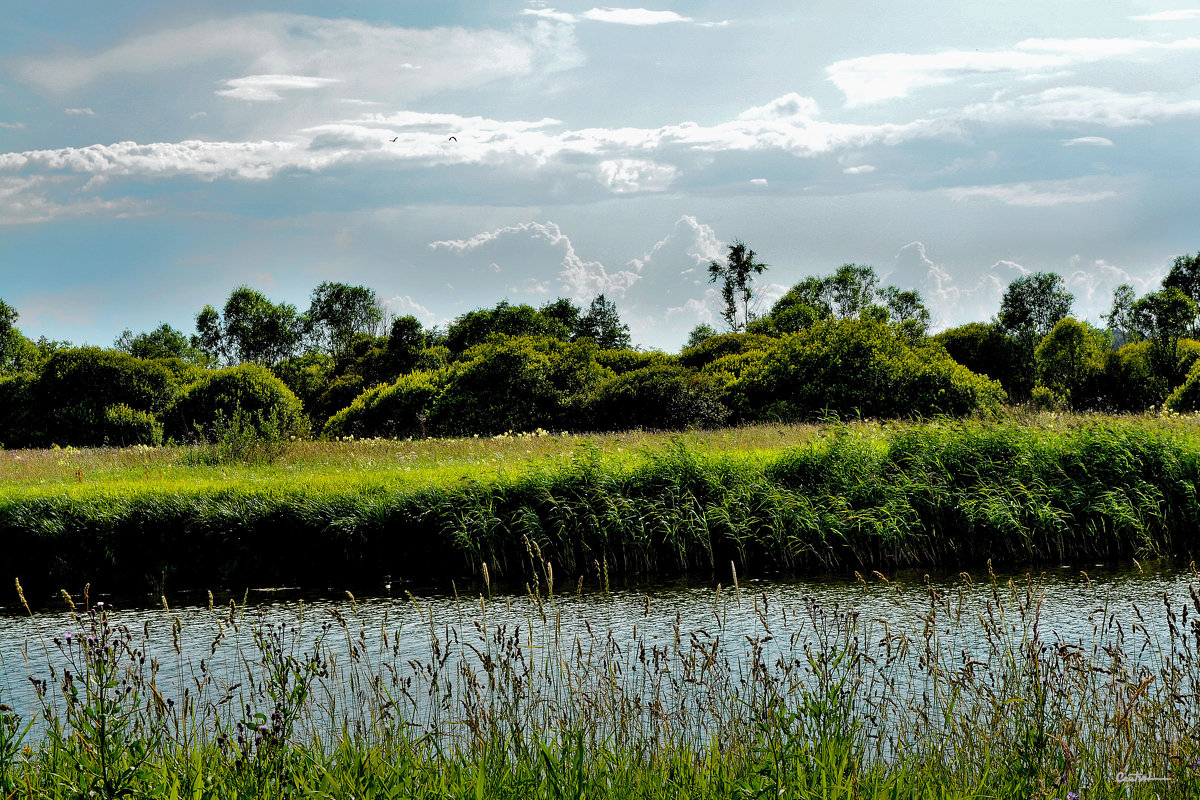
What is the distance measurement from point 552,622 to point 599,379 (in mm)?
22027

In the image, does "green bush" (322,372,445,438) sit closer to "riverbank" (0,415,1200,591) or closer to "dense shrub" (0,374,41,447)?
"dense shrub" (0,374,41,447)

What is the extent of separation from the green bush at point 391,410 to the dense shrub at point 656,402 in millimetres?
6387

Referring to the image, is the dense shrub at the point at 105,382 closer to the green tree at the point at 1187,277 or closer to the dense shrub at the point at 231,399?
the dense shrub at the point at 231,399

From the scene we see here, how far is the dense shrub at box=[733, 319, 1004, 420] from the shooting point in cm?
2664

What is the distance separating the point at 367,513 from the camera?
1350cm

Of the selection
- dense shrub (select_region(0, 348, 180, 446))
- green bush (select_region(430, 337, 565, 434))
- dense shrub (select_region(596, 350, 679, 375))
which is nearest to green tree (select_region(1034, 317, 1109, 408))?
dense shrub (select_region(596, 350, 679, 375))

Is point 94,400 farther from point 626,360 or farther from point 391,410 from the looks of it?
point 626,360

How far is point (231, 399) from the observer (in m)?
32.2

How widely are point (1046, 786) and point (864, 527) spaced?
9095 mm

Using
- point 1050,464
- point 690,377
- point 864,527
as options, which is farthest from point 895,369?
point 864,527

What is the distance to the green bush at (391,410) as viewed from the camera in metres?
32.0

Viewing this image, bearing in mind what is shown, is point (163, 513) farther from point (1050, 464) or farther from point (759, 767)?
point (1050, 464)

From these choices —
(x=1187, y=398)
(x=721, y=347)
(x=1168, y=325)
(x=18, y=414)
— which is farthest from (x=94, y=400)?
(x=1168, y=325)

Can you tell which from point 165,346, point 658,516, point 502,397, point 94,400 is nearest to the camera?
point 658,516
